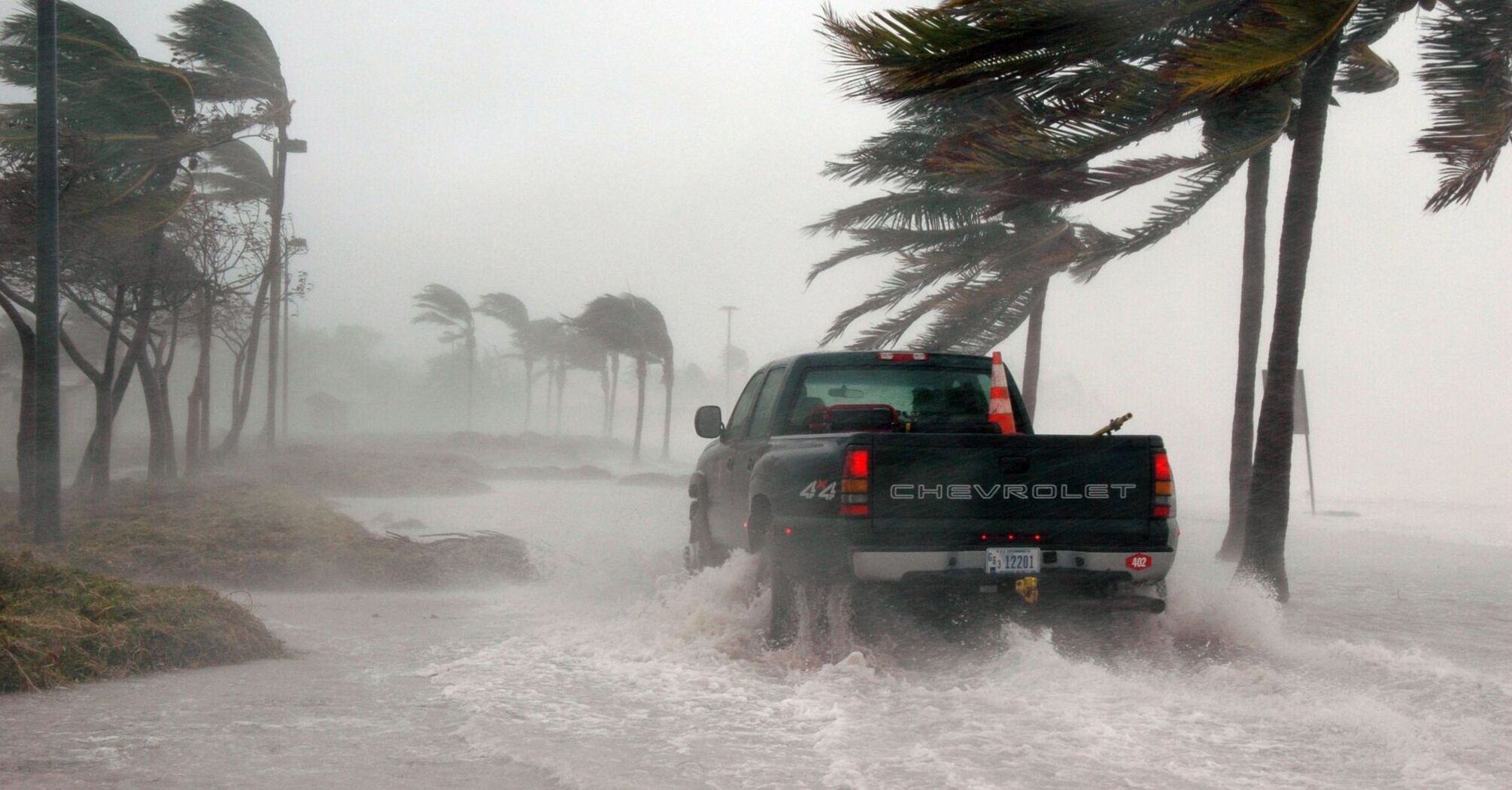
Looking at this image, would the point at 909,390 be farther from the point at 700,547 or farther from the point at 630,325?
the point at 630,325

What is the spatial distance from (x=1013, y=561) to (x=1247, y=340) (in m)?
8.94

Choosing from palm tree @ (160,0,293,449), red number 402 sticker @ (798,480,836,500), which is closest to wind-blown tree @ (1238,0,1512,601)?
red number 402 sticker @ (798,480,836,500)

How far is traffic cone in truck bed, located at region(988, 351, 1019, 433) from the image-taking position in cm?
788

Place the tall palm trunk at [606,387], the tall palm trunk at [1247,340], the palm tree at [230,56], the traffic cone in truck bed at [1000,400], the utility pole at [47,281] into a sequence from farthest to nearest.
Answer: the tall palm trunk at [606,387]
the palm tree at [230,56]
the tall palm trunk at [1247,340]
the utility pole at [47,281]
the traffic cone in truck bed at [1000,400]

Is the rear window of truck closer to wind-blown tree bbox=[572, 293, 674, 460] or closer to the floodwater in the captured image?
the floodwater

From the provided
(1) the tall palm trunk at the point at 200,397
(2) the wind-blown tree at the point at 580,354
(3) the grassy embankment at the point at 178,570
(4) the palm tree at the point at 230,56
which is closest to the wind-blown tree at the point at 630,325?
(2) the wind-blown tree at the point at 580,354

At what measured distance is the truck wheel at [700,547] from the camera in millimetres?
9496

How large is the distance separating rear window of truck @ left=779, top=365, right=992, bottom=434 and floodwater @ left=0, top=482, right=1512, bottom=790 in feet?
4.36

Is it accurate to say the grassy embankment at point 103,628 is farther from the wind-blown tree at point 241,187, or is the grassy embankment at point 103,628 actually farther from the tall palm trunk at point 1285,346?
the wind-blown tree at point 241,187

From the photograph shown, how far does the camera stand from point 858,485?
255 inches

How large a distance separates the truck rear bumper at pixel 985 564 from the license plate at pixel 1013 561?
0.08ft

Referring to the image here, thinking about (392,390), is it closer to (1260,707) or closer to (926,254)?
(926,254)

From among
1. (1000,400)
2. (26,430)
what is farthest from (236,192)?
(1000,400)

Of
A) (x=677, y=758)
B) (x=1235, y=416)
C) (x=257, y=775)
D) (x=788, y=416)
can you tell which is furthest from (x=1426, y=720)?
(x=1235, y=416)
